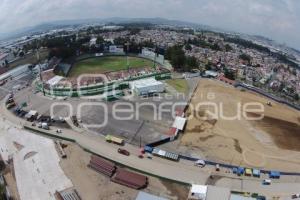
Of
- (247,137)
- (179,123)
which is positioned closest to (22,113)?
(179,123)

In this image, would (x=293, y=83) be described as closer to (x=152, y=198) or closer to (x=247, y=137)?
(x=247, y=137)

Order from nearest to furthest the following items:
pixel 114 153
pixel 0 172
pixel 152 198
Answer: pixel 152 198 < pixel 0 172 < pixel 114 153

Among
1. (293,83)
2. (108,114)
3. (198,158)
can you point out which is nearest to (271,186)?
(198,158)

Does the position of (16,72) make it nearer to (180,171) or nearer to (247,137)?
(180,171)

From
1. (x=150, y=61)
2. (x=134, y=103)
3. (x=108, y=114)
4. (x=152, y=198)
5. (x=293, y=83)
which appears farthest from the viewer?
(x=293, y=83)

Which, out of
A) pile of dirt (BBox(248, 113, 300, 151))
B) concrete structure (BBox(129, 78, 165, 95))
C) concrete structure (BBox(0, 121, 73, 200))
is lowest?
concrete structure (BBox(0, 121, 73, 200))

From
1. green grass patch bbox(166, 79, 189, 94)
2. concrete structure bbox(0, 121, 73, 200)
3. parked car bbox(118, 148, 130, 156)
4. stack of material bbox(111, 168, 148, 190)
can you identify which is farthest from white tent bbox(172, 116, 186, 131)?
concrete structure bbox(0, 121, 73, 200)

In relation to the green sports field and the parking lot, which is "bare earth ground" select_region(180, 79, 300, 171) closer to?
the parking lot
